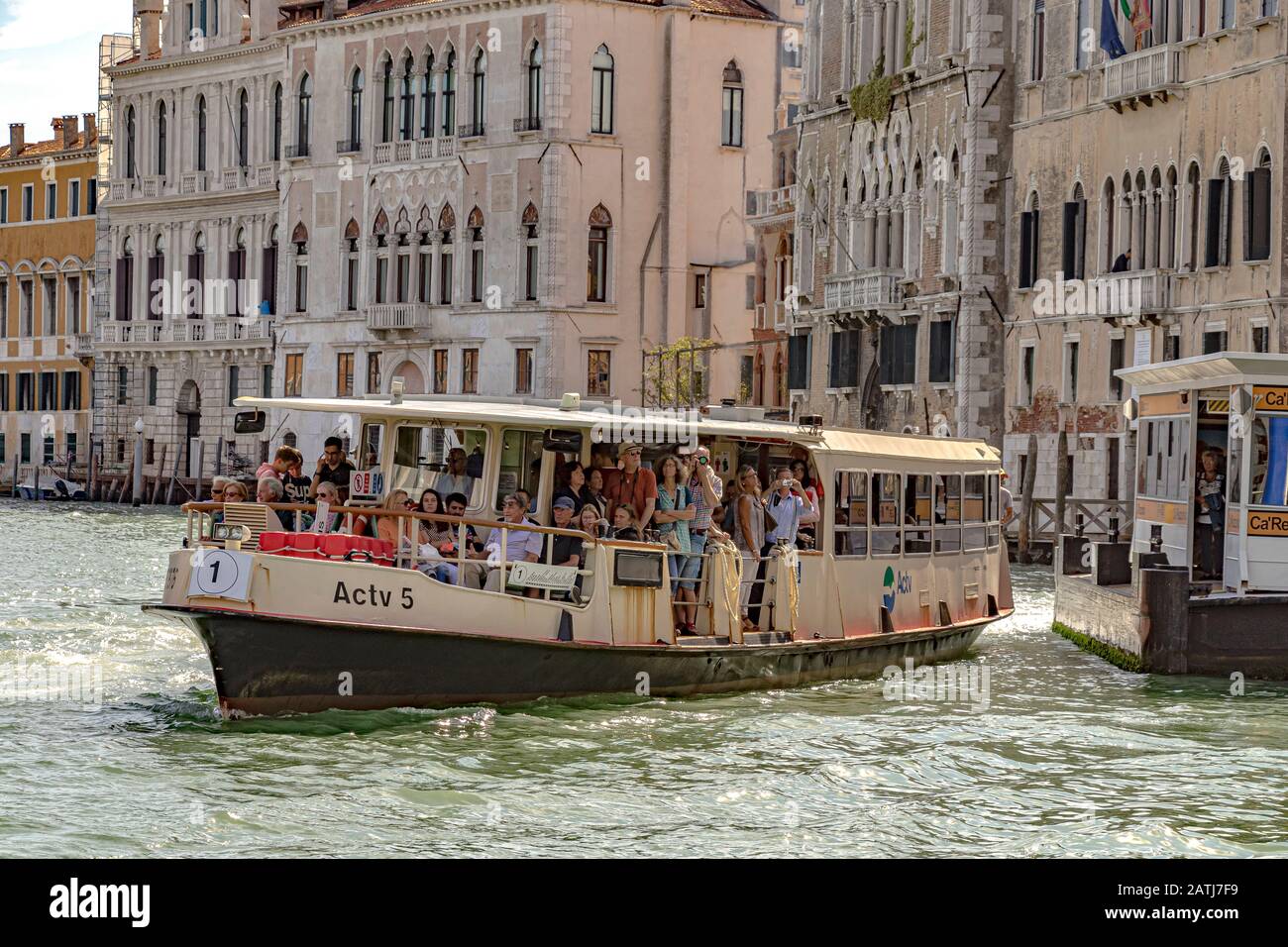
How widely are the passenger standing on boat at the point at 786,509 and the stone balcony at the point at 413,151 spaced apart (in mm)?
41049

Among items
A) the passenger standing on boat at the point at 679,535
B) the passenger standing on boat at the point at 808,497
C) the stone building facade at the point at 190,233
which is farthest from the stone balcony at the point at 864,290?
the passenger standing on boat at the point at 679,535

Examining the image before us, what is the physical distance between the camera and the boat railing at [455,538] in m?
15.1

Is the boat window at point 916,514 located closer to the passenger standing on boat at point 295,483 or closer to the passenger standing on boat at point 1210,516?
the passenger standing on boat at point 1210,516

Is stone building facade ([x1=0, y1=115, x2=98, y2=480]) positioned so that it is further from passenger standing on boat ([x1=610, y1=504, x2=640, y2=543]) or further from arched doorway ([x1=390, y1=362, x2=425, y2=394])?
passenger standing on boat ([x1=610, y1=504, x2=640, y2=543])

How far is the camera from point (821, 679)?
18.5 m

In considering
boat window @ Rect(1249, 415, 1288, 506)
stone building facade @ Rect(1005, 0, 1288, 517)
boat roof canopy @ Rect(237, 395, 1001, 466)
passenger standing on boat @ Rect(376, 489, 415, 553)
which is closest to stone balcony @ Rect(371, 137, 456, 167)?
stone building facade @ Rect(1005, 0, 1288, 517)

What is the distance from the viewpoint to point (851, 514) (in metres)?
18.9

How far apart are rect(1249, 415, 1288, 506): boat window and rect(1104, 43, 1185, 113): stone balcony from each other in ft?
57.2

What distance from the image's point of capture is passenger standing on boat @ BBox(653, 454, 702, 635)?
663 inches

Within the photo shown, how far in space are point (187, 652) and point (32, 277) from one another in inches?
2233

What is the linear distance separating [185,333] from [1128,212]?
35336 mm

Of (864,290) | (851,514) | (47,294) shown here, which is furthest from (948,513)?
(47,294)

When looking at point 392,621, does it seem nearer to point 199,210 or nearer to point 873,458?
point 873,458

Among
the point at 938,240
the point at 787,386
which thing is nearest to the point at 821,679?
the point at 938,240
